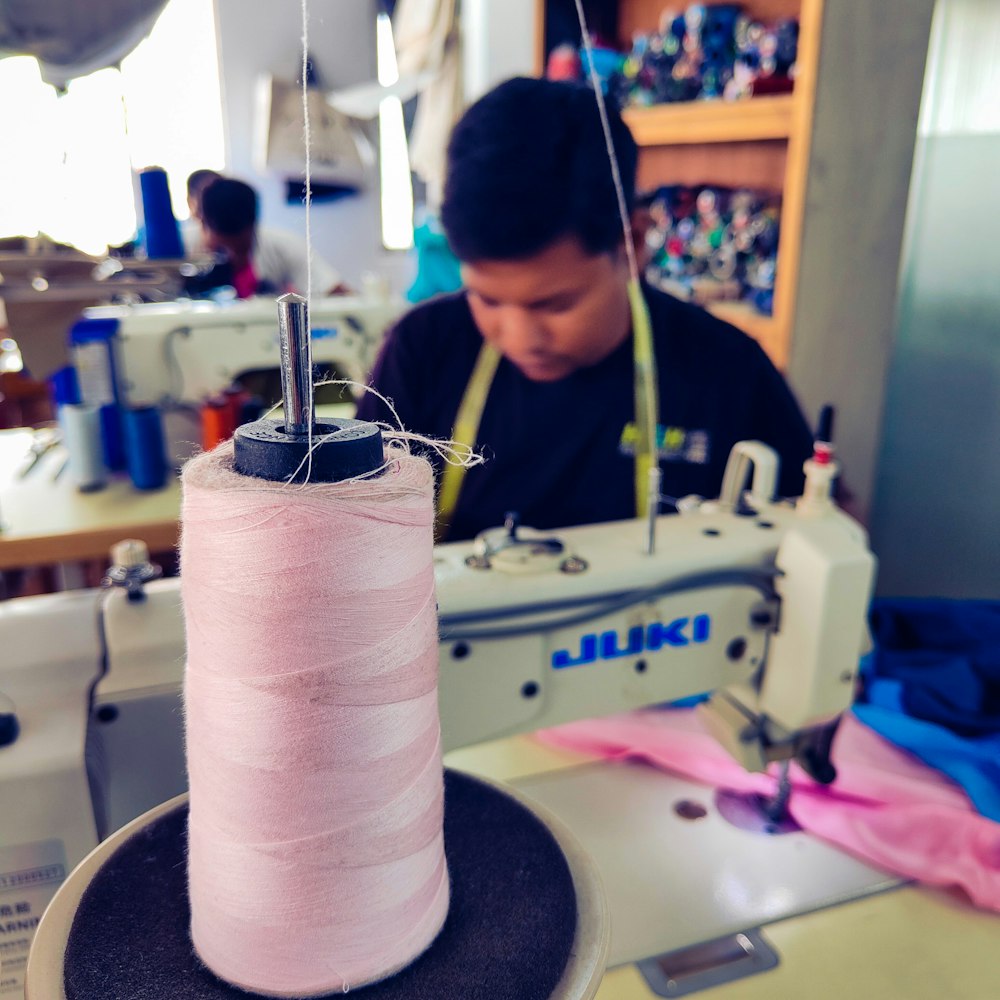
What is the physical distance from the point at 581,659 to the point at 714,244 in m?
1.69

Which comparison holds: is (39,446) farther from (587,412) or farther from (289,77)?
(289,77)

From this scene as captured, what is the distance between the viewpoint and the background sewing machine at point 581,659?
667 mm

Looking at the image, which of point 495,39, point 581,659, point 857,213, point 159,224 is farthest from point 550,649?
point 495,39

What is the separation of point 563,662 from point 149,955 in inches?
15.8

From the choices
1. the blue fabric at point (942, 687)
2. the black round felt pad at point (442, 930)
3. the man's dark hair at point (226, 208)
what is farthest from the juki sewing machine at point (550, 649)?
the man's dark hair at point (226, 208)

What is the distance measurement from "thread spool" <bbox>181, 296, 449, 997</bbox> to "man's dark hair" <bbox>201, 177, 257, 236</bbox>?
2.21 metres

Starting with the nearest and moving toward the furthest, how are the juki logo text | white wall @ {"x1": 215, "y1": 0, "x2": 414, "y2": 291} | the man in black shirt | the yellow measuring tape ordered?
the juki logo text, the man in black shirt, the yellow measuring tape, white wall @ {"x1": 215, "y1": 0, "x2": 414, "y2": 291}

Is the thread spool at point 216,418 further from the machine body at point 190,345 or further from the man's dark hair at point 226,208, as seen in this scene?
the man's dark hair at point 226,208

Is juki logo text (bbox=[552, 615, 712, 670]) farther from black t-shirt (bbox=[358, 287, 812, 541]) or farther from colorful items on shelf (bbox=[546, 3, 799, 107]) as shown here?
colorful items on shelf (bbox=[546, 3, 799, 107])

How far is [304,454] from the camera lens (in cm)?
44

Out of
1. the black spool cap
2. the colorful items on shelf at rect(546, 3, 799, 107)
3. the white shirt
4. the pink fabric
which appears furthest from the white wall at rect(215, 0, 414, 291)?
the black spool cap

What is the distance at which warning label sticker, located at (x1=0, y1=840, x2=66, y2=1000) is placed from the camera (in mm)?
648

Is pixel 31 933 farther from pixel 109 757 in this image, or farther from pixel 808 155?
pixel 808 155

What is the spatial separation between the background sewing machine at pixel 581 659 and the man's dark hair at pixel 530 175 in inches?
15.0
